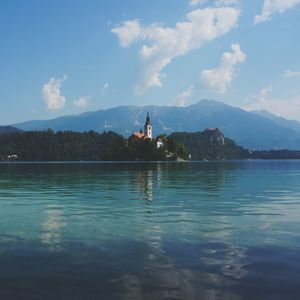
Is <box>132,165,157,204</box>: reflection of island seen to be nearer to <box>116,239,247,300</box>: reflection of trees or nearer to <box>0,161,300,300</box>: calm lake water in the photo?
<box>0,161,300,300</box>: calm lake water

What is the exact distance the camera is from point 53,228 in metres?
26.6

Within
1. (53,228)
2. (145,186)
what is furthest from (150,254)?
(145,186)

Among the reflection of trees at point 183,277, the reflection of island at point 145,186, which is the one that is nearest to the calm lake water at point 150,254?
the reflection of trees at point 183,277

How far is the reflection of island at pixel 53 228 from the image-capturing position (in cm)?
2178

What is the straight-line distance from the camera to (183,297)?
13.4m

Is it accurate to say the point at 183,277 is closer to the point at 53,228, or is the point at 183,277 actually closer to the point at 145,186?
the point at 53,228

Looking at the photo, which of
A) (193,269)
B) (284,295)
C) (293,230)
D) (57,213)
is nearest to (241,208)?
(293,230)

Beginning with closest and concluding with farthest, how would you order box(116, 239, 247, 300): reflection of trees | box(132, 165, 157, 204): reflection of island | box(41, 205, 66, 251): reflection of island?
box(116, 239, 247, 300): reflection of trees → box(41, 205, 66, 251): reflection of island → box(132, 165, 157, 204): reflection of island

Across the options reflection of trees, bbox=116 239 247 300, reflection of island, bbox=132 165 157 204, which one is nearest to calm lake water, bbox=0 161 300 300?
reflection of trees, bbox=116 239 247 300

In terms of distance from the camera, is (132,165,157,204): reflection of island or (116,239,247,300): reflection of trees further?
(132,165,157,204): reflection of island

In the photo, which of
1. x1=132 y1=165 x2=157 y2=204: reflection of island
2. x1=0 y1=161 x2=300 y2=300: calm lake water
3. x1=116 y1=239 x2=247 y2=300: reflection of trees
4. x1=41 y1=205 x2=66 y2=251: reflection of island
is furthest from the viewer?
x1=132 y1=165 x2=157 y2=204: reflection of island

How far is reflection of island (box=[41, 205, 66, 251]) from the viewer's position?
2178cm

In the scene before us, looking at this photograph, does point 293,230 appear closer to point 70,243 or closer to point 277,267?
point 277,267

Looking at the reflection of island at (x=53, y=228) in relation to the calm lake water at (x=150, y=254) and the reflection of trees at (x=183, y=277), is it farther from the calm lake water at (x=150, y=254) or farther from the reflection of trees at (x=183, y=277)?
the reflection of trees at (x=183, y=277)
